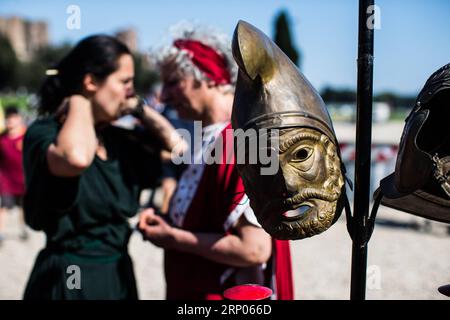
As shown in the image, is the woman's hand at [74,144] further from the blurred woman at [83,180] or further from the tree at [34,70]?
the tree at [34,70]

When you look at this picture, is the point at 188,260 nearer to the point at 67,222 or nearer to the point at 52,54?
the point at 67,222

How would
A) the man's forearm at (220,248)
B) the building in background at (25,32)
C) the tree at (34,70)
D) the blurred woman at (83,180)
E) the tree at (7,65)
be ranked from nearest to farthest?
1. the man's forearm at (220,248)
2. the blurred woman at (83,180)
3. the tree at (7,65)
4. the tree at (34,70)
5. the building in background at (25,32)

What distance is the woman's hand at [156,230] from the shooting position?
1877 millimetres

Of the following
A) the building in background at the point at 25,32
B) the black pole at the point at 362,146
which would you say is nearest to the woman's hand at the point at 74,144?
the black pole at the point at 362,146

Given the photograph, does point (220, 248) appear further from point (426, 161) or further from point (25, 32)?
point (25, 32)

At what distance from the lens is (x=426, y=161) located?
96 cm

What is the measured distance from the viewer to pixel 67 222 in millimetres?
2043

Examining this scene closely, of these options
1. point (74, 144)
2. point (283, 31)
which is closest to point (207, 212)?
point (74, 144)

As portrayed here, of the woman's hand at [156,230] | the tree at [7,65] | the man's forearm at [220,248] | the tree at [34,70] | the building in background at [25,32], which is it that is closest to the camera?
the man's forearm at [220,248]

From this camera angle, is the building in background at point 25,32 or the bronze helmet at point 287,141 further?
the building in background at point 25,32

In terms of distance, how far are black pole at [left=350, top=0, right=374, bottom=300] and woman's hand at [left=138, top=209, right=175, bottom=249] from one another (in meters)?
A: 0.94

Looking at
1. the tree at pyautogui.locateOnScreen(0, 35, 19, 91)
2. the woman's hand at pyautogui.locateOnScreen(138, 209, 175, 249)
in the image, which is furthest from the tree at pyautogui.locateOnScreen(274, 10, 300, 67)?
the woman's hand at pyautogui.locateOnScreen(138, 209, 175, 249)
